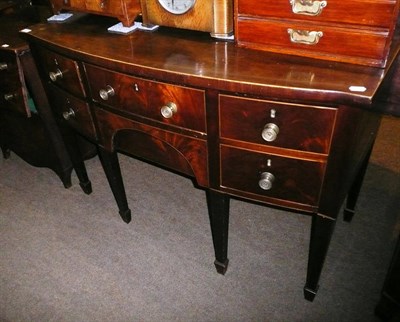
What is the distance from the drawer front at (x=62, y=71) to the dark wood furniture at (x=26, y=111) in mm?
276

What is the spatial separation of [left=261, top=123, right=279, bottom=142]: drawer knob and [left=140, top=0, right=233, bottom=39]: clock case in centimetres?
39

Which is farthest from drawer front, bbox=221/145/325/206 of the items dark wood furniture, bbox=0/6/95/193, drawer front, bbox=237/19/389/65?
dark wood furniture, bbox=0/6/95/193

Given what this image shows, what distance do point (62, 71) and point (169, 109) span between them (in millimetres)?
538

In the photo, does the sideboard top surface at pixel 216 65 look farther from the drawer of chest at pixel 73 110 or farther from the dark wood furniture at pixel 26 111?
the dark wood furniture at pixel 26 111

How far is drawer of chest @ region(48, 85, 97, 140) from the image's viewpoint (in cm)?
139

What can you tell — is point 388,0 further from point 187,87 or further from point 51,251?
point 51,251

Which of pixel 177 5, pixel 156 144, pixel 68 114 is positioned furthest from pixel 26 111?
pixel 177 5

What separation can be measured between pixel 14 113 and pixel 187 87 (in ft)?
4.57

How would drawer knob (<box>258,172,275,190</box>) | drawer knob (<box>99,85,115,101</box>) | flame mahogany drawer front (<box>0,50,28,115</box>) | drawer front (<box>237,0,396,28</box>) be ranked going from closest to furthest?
1. drawer front (<box>237,0,396,28</box>)
2. drawer knob (<box>258,172,275,190</box>)
3. drawer knob (<box>99,85,115,101</box>)
4. flame mahogany drawer front (<box>0,50,28,115</box>)

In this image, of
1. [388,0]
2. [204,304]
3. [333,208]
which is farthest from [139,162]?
[388,0]

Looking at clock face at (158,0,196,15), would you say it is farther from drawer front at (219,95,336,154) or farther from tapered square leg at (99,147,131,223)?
tapered square leg at (99,147,131,223)

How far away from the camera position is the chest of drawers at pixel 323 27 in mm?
859

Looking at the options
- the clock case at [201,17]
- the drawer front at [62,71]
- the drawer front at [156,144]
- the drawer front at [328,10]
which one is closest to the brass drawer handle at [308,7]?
the drawer front at [328,10]

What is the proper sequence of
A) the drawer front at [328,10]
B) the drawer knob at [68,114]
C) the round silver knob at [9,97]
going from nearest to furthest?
the drawer front at [328,10], the drawer knob at [68,114], the round silver knob at [9,97]
